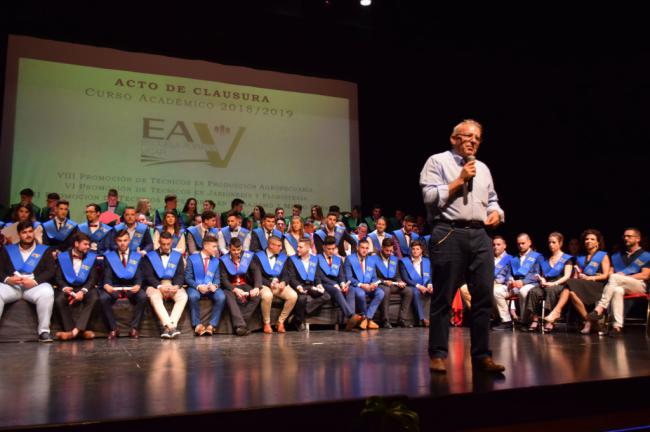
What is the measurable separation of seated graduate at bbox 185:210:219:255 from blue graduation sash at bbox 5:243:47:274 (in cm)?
170

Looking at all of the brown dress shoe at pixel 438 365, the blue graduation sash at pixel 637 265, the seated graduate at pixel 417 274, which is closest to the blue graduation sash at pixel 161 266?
the seated graduate at pixel 417 274

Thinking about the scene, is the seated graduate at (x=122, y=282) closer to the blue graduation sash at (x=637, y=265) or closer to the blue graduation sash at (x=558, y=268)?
the blue graduation sash at (x=558, y=268)

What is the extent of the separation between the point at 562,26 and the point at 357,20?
9.46 ft

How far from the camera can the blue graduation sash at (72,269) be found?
5291mm

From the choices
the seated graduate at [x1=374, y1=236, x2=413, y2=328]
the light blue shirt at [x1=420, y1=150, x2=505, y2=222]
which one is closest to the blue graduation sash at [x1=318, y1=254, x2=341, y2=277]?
A: the seated graduate at [x1=374, y1=236, x2=413, y2=328]

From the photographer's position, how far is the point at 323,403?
185 cm

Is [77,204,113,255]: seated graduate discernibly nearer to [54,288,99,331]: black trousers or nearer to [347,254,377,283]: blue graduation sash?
[54,288,99,331]: black trousers

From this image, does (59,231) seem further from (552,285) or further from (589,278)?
(589,278)

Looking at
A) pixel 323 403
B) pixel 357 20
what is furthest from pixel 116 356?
pixel 357 20

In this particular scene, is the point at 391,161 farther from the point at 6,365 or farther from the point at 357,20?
the point at 6,365

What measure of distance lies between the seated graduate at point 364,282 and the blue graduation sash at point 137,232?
230 cm

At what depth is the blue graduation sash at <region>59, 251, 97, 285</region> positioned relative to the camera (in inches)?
208

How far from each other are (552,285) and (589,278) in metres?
0.34

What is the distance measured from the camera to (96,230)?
612 cm
